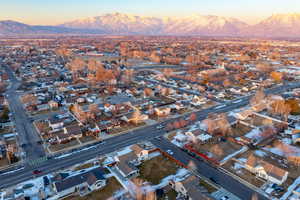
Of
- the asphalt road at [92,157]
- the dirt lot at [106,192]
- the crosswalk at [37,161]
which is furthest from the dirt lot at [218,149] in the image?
the crosswalk at [37,161]

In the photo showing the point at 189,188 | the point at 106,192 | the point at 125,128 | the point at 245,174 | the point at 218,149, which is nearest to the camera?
the point at 189,188

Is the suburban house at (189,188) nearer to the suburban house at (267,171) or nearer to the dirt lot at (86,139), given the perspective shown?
the suburban house at (267,171)

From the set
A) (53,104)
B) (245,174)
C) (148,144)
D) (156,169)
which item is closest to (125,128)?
(148,144)

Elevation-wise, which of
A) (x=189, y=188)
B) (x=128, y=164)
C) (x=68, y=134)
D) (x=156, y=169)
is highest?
(x=189, y=188)

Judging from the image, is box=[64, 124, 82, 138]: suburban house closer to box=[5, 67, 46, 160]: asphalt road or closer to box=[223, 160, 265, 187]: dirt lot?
box=[5, 67, 46, 160]: asphalt road

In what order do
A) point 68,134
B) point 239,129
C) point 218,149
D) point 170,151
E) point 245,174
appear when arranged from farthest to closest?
point 239,129 < point 68,134 < point 170,151 < point 218,149 < point 245,174

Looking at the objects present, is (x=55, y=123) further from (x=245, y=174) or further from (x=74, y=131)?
(x=245, y=174)

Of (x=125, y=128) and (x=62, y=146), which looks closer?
(x=62, y=146)
